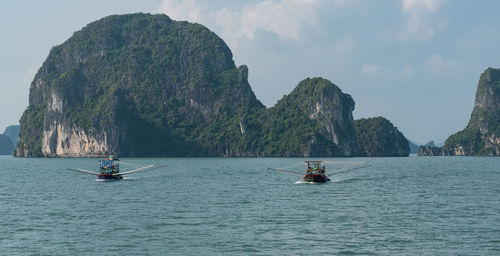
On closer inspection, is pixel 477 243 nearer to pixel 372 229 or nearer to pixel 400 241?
pixel 400 241

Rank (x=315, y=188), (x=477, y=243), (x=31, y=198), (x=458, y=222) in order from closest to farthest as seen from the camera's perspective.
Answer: (x=477, y=243) < (x=458, y=222) < (x=31, y=198) < (x=315, y=188)

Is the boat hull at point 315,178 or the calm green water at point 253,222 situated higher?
the boat hull at point 315,178

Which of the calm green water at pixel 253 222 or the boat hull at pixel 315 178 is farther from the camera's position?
the boat hull at pixel 315 178

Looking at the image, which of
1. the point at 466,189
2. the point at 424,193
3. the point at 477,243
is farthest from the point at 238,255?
the point at 466,189

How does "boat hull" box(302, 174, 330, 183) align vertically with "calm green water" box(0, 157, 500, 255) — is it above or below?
above

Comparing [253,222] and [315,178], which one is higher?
[315,178]

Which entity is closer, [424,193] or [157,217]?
[157,217]

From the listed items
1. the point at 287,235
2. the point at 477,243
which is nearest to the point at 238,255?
the point at 287,235

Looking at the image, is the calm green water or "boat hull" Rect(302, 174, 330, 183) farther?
"boat hull" Rect(302, 174, 330, 183)

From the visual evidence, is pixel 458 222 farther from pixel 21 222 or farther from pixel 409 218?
pixel 21 222

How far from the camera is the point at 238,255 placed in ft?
101

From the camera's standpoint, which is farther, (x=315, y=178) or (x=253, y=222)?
(x=315, y=178)

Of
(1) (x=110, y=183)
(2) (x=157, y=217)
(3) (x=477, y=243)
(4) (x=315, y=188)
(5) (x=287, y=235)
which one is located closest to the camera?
(3) (x=477, y=243)

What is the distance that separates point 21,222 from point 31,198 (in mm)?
20546
